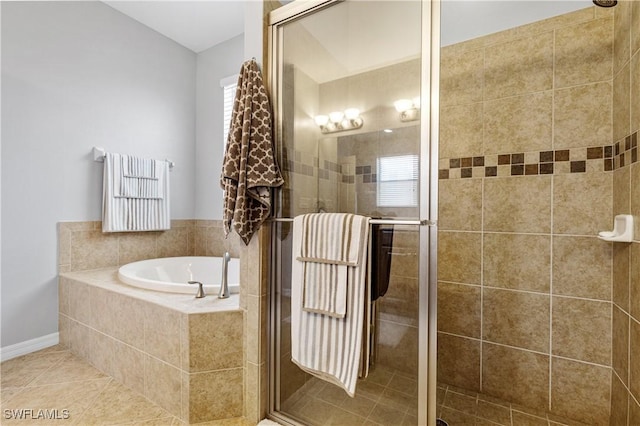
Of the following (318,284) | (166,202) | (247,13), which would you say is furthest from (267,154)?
(166,202)

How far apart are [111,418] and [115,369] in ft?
1.33

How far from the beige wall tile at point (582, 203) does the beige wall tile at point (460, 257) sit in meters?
0.41

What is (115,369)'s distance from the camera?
1.96 m

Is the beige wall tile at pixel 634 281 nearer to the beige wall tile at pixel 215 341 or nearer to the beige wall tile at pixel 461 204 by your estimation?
the beige wall tile at pixel 461 204

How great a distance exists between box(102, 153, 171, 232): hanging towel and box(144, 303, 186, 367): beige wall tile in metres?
1.35

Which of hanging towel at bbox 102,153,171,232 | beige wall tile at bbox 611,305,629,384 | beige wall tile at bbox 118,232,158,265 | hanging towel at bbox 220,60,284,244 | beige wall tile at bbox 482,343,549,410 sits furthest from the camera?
beige wall tile at bbox 118,232,158,265

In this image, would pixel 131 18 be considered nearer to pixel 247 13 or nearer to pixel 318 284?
pixel 247 13

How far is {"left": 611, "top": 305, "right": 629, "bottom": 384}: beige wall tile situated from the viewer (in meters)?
1.36

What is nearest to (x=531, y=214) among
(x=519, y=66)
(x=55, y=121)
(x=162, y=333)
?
(x=519, y=66)

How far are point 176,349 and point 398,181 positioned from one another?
140 centimetres

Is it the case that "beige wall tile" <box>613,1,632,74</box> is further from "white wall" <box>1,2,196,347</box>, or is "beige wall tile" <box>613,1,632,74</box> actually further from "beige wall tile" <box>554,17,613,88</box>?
"white wall" <box>1,2,196,347</box>

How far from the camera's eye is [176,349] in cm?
161

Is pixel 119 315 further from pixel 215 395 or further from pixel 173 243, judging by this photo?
pixel 173 243

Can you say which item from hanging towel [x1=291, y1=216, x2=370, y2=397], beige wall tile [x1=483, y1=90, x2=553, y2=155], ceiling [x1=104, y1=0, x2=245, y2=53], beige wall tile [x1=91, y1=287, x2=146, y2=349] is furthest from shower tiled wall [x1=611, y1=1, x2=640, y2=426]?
ceiling [x1=104, y1=0, x2=245, y2=53]
